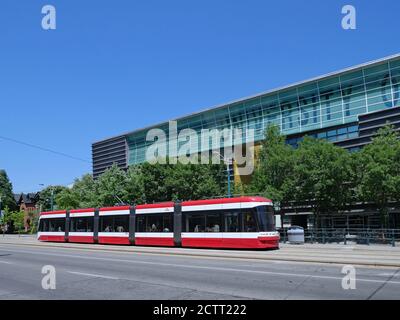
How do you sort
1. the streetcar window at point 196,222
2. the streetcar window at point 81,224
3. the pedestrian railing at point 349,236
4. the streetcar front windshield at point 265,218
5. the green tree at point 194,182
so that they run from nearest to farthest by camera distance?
the streetcar front windshield at point 265,218, the streetcar window at point 196,222, the pedestrian railing at point 349,236, the streetcar window at point 81,224, the green tree at point 194,182

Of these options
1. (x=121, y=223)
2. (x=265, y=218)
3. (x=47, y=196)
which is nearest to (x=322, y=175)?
(x=265, y=218)

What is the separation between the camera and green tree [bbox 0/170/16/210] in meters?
103

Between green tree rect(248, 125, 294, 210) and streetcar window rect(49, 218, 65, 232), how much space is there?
17160mm

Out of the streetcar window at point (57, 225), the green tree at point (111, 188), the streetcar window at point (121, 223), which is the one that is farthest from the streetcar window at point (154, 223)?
the green tree at point (111, 188)

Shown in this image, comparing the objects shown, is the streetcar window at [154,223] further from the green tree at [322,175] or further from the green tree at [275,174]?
the green tree at [322,175]

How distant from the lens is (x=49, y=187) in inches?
4247

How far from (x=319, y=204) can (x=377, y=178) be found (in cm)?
643

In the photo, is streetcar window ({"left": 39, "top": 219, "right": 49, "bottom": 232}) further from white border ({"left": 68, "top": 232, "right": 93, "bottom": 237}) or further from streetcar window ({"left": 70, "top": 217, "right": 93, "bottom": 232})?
streetcar window ({"left": 70, "top": 217, "right": 93, "bottom": 232})

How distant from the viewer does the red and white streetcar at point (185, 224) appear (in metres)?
24.7

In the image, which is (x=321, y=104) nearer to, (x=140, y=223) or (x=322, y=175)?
(x=322, y=175)

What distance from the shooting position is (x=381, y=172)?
31.3m

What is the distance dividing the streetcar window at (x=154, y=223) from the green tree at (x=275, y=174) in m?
9.91

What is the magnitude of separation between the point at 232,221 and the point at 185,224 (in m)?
3.99
